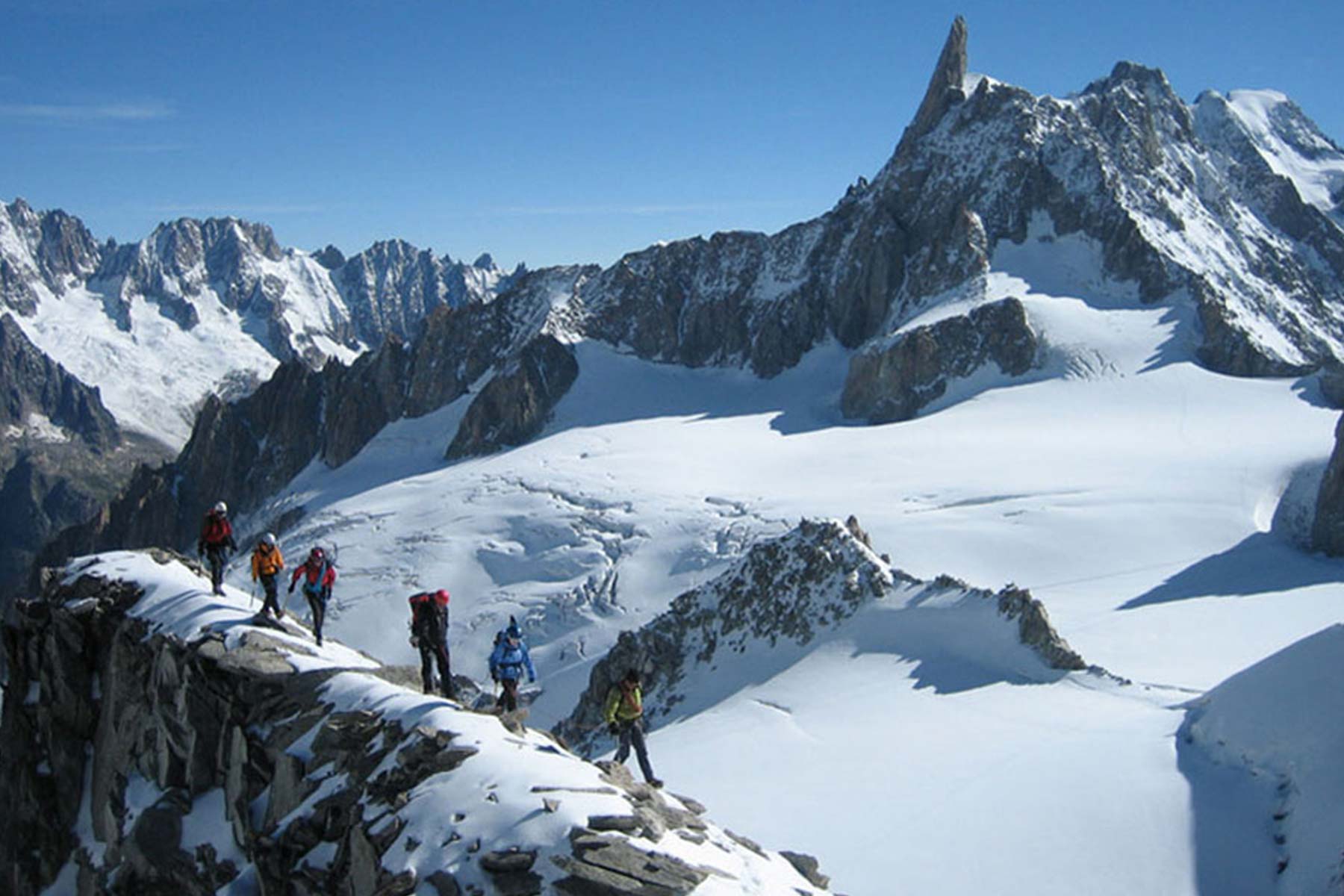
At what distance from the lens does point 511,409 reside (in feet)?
352

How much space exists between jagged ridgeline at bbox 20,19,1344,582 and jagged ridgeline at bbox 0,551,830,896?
263 ft

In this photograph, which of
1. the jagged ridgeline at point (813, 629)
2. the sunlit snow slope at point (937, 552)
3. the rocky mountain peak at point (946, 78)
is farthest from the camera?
the rocky mountain peak at point (946, 78)

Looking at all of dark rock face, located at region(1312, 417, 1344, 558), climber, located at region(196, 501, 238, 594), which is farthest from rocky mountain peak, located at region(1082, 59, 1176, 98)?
climber, located at region(196, 501, 238, 594)

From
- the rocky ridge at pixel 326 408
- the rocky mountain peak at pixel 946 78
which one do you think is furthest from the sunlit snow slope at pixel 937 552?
the rocky mountain peak at pixel 946 78

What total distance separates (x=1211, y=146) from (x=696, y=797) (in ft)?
497

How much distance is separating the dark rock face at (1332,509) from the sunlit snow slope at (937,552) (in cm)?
144

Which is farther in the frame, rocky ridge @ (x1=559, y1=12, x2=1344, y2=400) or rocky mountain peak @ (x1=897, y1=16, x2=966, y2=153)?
rocky mountain peak @ (x1=897, y1=16, x2=966, y2=153)

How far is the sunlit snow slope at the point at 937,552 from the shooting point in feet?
61.5

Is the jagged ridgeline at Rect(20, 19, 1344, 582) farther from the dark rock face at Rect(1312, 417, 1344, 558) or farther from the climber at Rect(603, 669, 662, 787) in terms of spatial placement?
the climber at Rect(603, 669, 662, 787)

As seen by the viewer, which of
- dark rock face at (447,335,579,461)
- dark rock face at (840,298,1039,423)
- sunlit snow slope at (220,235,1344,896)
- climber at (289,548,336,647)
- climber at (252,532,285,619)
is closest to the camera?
sunlit snow slope at (220,235,1344,896)

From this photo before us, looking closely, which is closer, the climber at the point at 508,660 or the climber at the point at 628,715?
the climber at the point at 508,660

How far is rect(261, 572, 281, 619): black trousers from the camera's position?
2034 cm

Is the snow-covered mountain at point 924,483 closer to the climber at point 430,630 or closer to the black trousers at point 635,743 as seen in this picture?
the black trousers at point 635,743

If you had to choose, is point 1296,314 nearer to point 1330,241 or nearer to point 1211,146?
point 1330,241
